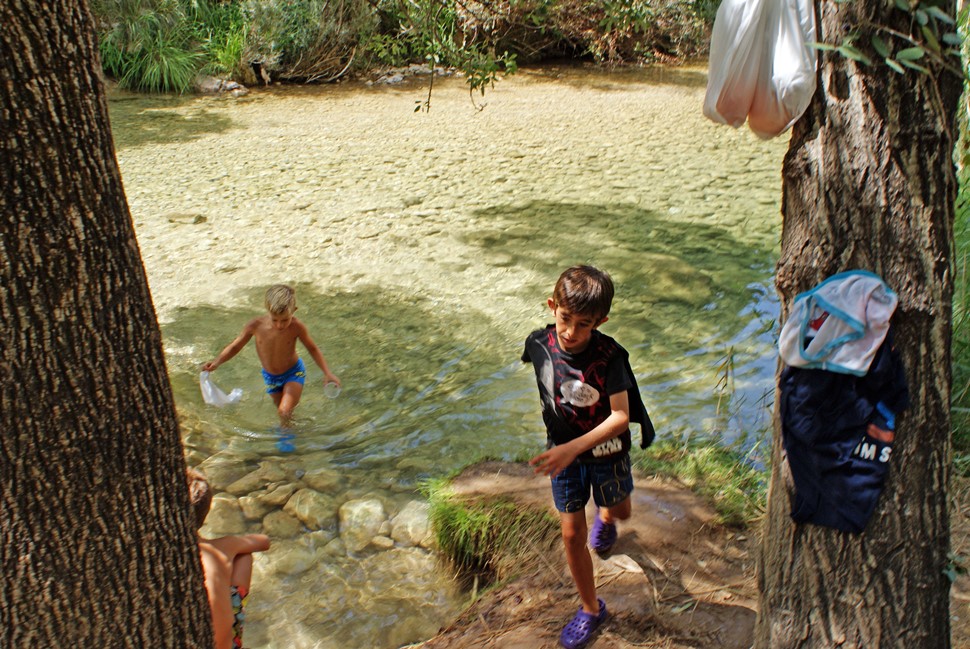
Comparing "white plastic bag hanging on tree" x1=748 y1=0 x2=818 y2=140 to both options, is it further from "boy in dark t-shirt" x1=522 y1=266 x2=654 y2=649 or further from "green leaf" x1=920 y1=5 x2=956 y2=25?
"boy in dark t-shirt" x1=522 y1=266 x2=654 y2=649

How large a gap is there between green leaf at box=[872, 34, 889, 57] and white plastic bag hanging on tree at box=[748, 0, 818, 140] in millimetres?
126

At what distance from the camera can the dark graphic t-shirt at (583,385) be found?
2.82m

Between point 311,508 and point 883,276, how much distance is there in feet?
10.1

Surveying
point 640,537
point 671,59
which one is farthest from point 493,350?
point 671,59

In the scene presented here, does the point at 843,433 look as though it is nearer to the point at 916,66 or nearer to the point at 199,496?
the point at 916,66

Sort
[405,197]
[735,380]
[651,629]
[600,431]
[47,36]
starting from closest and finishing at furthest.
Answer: [47,36]
[600,431]
[651,629]
[735,380]
[405,197]

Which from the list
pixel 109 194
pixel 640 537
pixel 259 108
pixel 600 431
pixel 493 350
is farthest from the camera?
pixel 259 108

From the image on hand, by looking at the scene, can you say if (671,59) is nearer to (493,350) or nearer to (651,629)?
(493,350)

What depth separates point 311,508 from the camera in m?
4.41

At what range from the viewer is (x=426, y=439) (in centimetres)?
502

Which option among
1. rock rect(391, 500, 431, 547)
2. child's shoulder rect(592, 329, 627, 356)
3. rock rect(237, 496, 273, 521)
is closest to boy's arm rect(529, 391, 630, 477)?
child's shoulder rect(592, 329, 627, 356)

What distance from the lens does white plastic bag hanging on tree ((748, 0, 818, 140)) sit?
2012 millimetres

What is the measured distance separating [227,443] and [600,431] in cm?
297

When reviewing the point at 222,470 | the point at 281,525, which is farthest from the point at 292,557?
the point at 222,470
